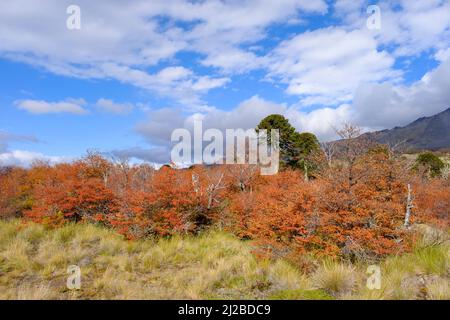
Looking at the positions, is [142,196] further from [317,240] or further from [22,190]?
[22,190]

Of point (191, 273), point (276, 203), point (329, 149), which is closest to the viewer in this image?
point (191, 273)

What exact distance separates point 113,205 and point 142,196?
3.02m

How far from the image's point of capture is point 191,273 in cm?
859

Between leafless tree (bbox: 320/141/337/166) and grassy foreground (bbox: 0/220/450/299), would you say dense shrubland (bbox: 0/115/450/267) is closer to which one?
leafless tree (bbox: 320/141/337/166)

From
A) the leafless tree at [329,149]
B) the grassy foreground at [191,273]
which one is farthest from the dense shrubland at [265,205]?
the grassy foreground at [191,273]

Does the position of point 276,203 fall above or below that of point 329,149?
below

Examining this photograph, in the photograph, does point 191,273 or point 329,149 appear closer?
point 191,273

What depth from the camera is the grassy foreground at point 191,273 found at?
6.83 metres

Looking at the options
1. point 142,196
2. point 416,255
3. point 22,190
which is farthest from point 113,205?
point 416,255

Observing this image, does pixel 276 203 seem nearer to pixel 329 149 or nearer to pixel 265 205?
pixel 265 205

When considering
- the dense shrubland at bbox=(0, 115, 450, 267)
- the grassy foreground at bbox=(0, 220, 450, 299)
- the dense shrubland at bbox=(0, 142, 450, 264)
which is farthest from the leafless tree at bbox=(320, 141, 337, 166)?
the grassy foreground at bbox=(0, 220, 450, 299)

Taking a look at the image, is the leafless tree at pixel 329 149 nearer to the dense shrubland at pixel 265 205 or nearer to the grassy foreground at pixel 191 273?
the dense shrubland at pixel 265 205

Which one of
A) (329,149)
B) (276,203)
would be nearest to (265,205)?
(276,203)

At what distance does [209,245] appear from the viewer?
38.6 ft
